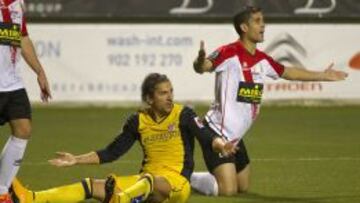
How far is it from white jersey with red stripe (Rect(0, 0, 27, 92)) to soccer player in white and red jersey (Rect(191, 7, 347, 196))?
201 centimetres

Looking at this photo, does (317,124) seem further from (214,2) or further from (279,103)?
(214,2)

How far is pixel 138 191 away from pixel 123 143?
58 centimetres

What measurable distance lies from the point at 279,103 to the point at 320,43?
4.19 feet

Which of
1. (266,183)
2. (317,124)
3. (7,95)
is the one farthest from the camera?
(317,124)

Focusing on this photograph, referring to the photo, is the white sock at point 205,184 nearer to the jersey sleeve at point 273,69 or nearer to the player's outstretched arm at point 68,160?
the jersey sleeve at point 273,69

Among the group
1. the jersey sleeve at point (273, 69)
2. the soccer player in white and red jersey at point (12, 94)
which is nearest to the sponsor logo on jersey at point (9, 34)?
the soccer player in white and red jersey at point (12, 94)

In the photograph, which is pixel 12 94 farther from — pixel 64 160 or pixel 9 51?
pixel 64 160

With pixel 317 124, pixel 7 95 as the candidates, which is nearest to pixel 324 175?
pixel 7 95

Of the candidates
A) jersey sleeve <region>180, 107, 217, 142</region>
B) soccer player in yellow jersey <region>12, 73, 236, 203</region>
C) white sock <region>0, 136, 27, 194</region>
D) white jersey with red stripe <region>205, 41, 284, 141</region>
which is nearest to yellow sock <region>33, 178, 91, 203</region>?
soccer player in yellow jersey <region>12, 73, 236, 203</region>

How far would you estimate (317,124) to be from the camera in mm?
15094

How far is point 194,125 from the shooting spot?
7.44m

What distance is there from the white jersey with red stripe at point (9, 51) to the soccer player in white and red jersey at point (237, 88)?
201 centimetres

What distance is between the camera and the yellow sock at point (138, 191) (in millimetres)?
7008

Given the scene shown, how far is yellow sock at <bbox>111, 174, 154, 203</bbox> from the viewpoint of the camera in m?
7.01
